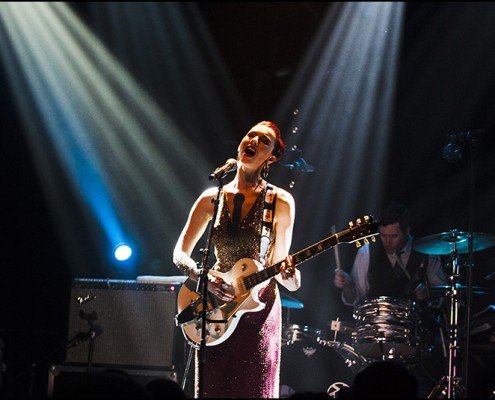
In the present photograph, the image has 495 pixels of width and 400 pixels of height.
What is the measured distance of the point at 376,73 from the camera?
8.30 metres

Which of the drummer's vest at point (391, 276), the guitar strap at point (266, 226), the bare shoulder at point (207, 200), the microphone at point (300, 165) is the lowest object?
the guitar strap at point (266, 226)

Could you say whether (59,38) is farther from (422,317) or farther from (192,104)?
(422,317)

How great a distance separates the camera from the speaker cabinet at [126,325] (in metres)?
5.50

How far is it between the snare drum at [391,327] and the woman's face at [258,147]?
2681mm

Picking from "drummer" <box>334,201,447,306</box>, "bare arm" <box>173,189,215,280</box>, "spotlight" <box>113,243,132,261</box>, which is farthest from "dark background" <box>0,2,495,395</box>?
"bare arm" <box>173,189,215,280</box>

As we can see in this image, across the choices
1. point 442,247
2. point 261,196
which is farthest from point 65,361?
point 442,247

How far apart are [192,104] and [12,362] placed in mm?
3596

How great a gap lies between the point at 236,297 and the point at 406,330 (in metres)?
2.91

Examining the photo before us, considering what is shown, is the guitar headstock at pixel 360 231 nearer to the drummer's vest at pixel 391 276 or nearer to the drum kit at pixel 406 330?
the drum kit at pixel 406 330

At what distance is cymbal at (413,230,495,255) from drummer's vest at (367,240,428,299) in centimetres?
65

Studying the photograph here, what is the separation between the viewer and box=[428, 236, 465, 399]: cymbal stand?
623cm

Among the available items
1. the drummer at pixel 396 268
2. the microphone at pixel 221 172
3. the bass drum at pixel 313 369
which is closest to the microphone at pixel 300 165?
the drummer at pixel 396 268

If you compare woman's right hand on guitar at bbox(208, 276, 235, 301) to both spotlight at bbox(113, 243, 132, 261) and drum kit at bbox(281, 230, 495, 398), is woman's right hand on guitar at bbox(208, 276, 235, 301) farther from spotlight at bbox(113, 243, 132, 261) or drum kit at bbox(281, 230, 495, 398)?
spotlight at bbox(113, 243, 132, 261)

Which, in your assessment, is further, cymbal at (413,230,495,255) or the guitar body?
cymbal at (413,230,495,255)
